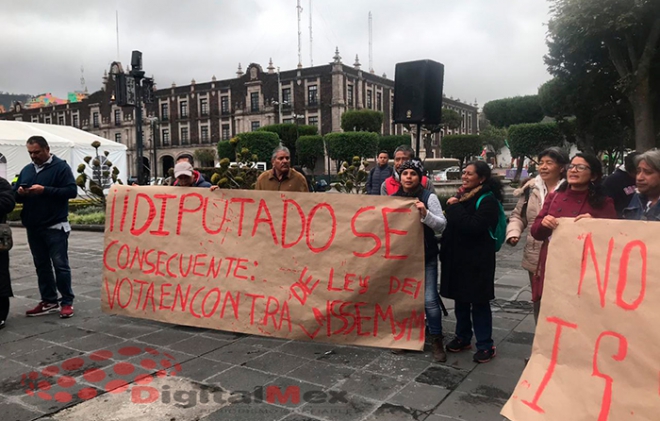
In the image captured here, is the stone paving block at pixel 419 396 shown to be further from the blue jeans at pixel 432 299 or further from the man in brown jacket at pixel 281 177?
the man in brown jacket at pixel 281 177

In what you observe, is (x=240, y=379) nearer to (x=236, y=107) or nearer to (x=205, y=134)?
(x=236, y=107)

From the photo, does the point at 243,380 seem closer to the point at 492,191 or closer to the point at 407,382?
the point at 407,382

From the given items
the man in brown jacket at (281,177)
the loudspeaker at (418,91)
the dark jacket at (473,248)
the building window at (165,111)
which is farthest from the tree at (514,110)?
the dark jacket at (473,248)

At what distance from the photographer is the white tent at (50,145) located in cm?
2225

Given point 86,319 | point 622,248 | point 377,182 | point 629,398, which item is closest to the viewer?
point 629,398

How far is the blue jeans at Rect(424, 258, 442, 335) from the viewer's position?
13.2ft

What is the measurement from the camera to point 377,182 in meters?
7.26

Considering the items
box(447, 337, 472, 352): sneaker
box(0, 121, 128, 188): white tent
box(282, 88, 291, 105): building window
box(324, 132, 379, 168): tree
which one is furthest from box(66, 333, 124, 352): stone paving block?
box(282, 88, 291, 105): building window

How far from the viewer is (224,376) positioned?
3.67 meters

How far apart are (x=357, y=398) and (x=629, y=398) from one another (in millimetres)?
1534

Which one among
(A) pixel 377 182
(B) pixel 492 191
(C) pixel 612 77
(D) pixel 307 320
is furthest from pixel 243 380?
(C) pixel 612 77

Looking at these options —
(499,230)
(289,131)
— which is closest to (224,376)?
(499,230)

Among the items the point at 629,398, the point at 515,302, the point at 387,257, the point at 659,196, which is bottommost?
the point at 515,302

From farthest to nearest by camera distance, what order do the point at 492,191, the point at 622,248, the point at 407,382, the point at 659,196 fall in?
the point at 492,191 → the point at 407,382 → the point at 659,196 → the point at 622,248
